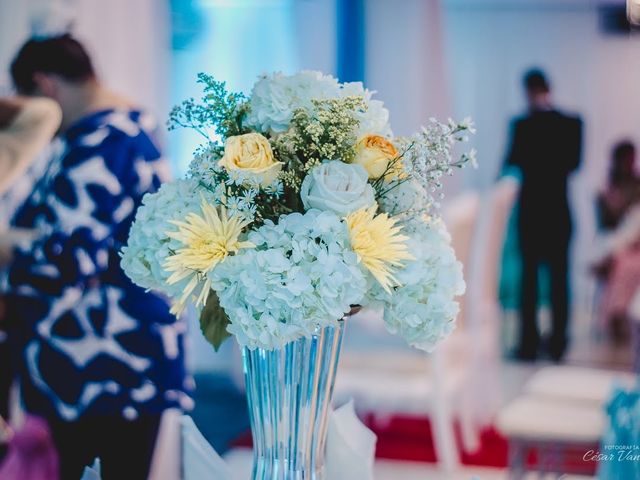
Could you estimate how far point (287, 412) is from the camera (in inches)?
42.9

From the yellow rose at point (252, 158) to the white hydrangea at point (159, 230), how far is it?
0.19 ft

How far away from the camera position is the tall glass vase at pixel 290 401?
1.08 meters

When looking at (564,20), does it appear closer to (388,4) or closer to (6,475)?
(388,4)

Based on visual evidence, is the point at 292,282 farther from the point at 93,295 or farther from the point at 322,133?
the point at 93,295

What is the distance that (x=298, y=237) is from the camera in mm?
1022

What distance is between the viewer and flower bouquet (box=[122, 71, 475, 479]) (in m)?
1.02

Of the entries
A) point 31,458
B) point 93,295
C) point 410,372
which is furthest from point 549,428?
point 31,458

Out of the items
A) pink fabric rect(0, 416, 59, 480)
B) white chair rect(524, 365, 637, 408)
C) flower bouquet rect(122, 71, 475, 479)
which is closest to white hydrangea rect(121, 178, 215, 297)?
flower bouquet rect(122, 71, 475, 479)

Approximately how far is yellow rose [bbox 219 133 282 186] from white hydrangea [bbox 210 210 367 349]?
0.20ft

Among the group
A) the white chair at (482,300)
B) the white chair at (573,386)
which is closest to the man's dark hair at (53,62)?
the white chair at (573,386)

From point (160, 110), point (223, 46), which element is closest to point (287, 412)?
point (160, 110)

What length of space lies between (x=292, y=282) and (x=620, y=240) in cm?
648

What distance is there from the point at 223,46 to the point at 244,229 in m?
4.62

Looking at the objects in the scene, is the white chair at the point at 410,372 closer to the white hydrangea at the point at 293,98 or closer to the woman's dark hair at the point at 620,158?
the white hydrangea at the point at 293,98
